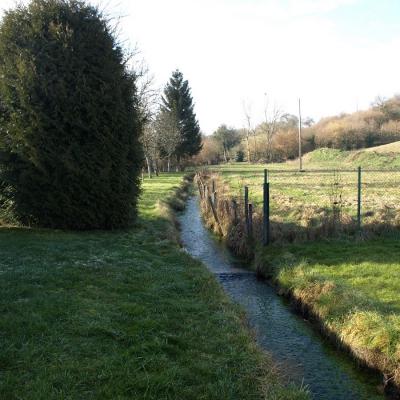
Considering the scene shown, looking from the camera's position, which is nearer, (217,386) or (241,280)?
(217,386)

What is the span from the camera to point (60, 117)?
1166 cm

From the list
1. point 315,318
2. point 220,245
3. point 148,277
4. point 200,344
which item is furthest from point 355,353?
point 220,245

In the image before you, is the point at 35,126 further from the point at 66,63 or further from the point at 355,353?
the point at 355,353

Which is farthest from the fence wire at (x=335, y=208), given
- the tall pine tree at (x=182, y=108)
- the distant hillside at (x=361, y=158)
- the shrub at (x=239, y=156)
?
the shrub at (x=239, y=156)

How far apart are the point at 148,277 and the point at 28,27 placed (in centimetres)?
781

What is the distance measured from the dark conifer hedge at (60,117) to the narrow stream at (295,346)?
410cm

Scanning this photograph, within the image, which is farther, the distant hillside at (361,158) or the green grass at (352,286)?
the distant hillside at (361,158)

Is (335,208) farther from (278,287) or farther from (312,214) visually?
(278,287)

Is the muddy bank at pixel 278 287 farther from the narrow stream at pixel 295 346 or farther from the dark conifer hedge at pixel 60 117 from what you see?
the dark conifer hedge at pixel 60 117

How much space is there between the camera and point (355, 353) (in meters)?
6.19

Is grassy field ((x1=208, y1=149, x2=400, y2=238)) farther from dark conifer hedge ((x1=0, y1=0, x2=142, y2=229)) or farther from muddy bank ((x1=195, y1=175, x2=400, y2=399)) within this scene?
dark conifer hedge ((x1=0, y1=0, x2=142, y2=229))

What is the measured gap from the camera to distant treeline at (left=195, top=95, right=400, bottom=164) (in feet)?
194

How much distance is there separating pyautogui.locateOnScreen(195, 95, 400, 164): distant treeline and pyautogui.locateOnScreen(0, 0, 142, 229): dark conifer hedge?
51.0 meters

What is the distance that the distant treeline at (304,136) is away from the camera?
5903 centimetres
